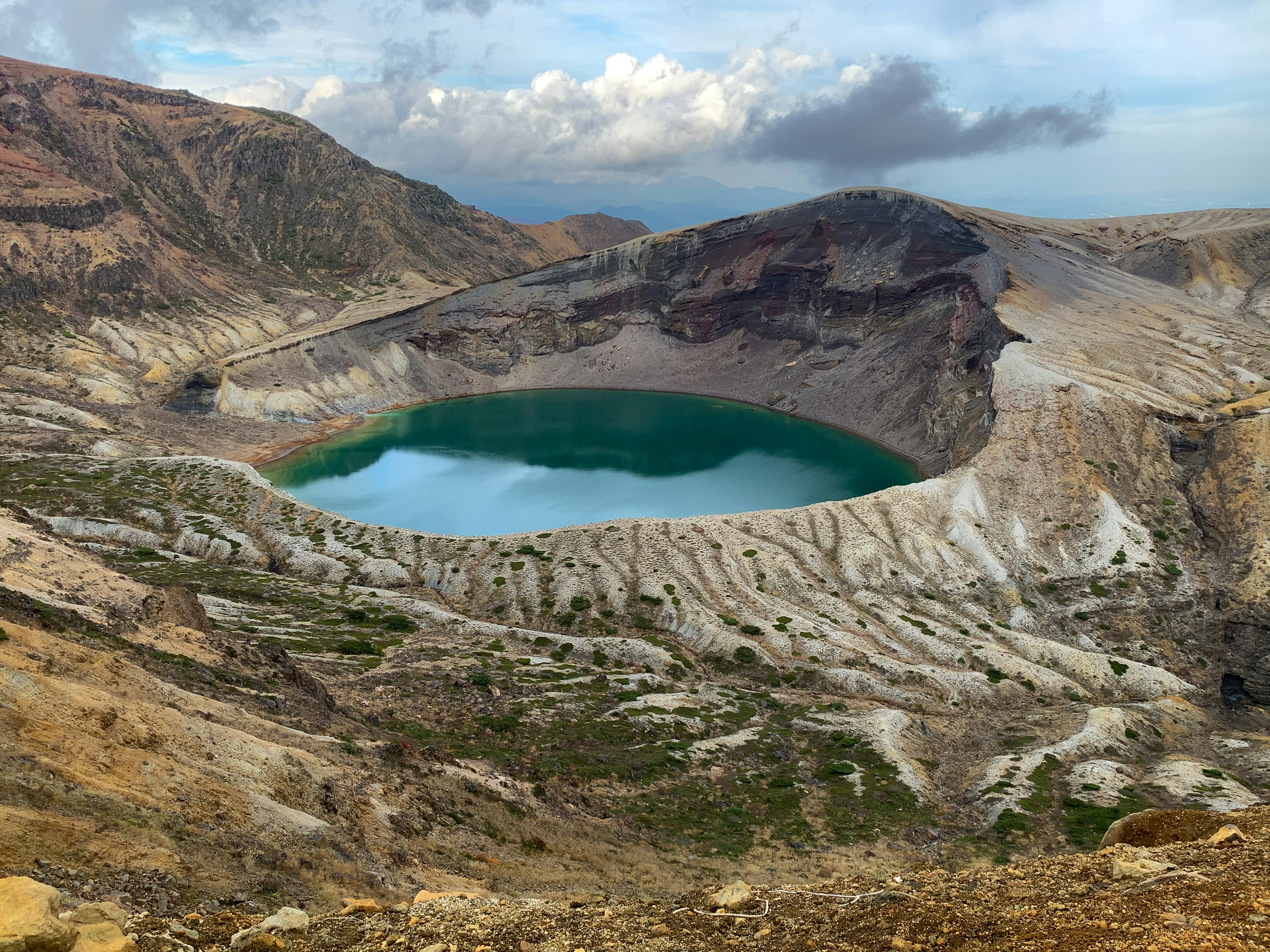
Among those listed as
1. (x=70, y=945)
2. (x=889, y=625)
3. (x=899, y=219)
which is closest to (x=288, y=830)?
(x=70, y=945)

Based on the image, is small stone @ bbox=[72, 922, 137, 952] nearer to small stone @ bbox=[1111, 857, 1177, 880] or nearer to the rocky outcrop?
small stone @ bbox=[1111, 857, 1177, 880]

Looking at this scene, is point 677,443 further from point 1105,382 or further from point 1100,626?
point 1100,626

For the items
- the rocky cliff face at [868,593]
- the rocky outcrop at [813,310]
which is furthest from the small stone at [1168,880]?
the rocky outcrop at [813,310]

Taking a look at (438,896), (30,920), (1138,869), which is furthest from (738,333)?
(30,920)

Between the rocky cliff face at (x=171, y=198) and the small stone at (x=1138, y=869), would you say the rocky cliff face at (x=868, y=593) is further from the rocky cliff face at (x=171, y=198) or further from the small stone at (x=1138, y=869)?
the rocky cliff face at (x=171, y=198)

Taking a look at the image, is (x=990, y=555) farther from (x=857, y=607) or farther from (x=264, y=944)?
(x=264, y=944)
